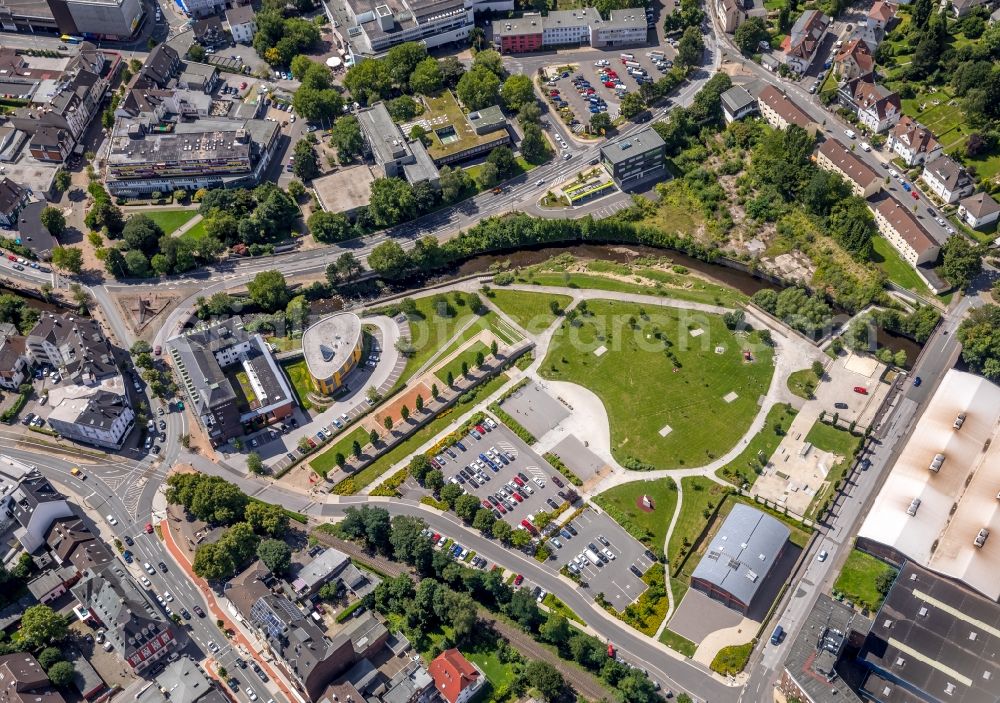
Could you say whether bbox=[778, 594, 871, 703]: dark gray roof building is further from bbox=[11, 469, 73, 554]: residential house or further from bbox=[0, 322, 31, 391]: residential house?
bbox=[0, 322, 31, 391]: residential house

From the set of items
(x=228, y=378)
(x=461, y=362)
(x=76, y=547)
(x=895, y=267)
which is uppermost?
(x=895, y=267)

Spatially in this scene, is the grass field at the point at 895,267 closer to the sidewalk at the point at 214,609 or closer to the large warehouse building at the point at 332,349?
the large warehouse building at the point at 332,349

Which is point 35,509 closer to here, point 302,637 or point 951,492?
point 302,637

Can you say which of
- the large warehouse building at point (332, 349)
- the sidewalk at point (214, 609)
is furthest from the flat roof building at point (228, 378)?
the sidewalk at point (214, 609)

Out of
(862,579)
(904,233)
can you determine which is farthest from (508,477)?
(904,233)

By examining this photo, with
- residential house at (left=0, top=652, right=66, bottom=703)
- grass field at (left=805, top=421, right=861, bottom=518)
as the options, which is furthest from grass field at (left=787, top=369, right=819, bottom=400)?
residential house at (left=0, top=652, right=66, bottom=703)

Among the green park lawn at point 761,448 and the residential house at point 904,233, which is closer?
the green park lawn at point 761,448
